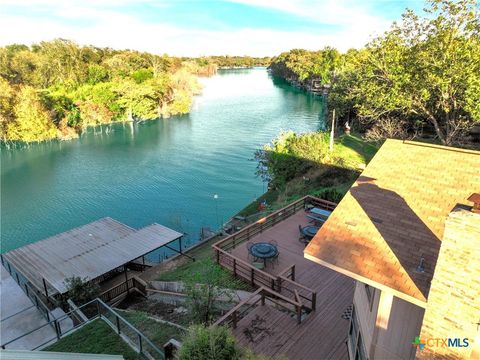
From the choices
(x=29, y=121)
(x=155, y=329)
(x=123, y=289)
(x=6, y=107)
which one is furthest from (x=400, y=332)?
(x=6, y=107)

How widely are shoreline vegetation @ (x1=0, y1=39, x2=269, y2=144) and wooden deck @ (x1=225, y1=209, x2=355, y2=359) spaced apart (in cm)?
4447

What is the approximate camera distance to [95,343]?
9.12 m

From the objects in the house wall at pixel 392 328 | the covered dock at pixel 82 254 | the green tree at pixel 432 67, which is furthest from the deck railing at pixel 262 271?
the green tree at pixel 432 67

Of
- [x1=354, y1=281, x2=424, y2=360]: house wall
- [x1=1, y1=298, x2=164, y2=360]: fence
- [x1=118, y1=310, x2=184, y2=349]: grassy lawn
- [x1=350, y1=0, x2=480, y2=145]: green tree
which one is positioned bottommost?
[x1=118, y1=310, x2=184, y2=349]: grassy lawn

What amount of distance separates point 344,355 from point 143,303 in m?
8.25

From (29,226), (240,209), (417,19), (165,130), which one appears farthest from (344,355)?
(165,130)

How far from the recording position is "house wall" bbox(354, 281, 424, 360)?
5965 millimetres

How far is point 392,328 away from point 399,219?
2286 millimetres

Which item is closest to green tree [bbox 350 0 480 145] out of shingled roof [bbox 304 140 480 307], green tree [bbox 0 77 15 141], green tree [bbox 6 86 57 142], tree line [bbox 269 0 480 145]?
tree line [bbox 269 0 480 145]

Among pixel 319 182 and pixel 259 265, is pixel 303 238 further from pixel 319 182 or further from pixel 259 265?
pixel 319 182

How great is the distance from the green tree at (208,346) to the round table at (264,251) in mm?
5602

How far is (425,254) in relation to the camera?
628 centimetres

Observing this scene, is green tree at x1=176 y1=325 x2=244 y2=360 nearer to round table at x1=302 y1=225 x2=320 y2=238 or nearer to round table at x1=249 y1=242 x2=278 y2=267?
round table at x1=249 y1=242 x2=278 y2=267

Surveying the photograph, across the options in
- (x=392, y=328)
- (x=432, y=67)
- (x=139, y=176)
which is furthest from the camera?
(x=139, y=176)
